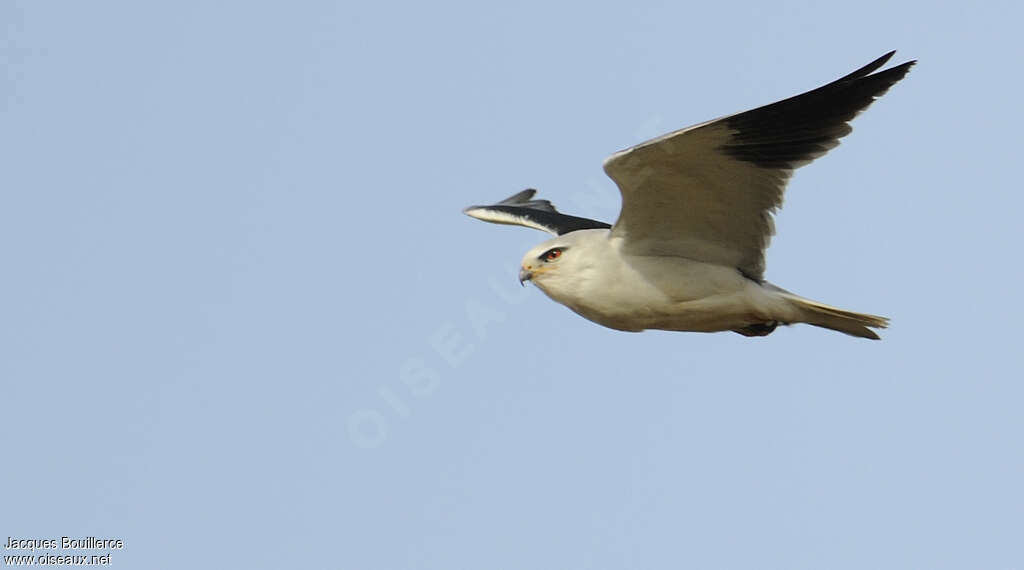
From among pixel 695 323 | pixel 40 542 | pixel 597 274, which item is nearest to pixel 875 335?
pixel 695 323

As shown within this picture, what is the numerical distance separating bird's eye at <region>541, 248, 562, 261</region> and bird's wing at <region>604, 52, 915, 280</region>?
398 mm

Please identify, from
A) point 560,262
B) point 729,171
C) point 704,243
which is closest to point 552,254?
point 560,262

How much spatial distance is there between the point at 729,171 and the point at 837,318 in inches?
53.8

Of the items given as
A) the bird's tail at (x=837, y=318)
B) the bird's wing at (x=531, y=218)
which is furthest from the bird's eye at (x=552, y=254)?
the bird's tail at (x=837, y=318)

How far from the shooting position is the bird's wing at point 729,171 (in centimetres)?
842

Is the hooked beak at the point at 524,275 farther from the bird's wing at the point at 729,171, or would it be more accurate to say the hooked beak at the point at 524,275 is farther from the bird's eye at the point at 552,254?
the bird's wing at the point at 729,171

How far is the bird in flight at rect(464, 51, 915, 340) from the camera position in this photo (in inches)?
339

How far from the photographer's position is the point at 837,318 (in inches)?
370

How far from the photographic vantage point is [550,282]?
947 centimetres

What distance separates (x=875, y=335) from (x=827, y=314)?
368mm

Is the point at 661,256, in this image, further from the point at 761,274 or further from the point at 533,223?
the point at 533,223

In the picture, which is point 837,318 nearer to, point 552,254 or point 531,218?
point 552,254

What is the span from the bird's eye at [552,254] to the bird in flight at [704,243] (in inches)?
0.4

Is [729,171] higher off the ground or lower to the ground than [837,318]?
higher
